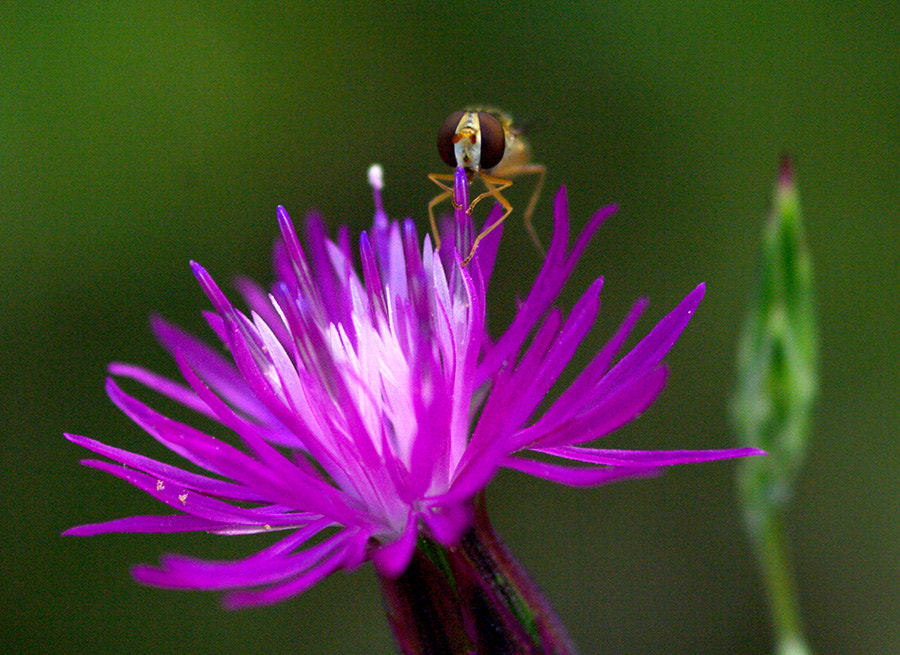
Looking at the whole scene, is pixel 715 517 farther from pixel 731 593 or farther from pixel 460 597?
pixel 460 597

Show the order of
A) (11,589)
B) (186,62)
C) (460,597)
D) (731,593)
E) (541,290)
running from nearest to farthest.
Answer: (460,597) < (541,290) < (11,589) < (731,593) < (186,62)

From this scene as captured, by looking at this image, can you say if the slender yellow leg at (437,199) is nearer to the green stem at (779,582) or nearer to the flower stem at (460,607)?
the flower stem at (460,607)

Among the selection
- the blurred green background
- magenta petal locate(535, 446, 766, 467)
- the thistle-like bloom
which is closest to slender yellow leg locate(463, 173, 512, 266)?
the thistle-like bloom

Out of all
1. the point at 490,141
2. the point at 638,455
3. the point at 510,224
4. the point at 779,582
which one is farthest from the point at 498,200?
the point at 510,224

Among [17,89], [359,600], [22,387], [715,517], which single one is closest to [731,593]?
[715,517]

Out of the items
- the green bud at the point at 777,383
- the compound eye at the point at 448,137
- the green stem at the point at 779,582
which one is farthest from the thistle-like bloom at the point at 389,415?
the green stem at the point at 779,582
